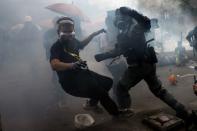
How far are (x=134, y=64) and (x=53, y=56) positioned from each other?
163 cm

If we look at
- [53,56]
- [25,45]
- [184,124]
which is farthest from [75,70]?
[25,45]

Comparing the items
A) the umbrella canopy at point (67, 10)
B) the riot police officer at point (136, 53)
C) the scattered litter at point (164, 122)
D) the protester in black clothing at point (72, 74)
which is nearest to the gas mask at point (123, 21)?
the riot police officer at point (136, 53)

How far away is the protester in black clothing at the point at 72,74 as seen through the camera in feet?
18.9

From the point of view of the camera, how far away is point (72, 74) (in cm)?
581

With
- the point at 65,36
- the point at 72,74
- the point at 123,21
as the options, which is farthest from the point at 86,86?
the point at 123,21

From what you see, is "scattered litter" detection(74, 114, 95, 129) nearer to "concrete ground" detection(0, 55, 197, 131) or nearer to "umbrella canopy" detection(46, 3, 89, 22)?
"concrete ground" detection(0, 55, 197, 131)

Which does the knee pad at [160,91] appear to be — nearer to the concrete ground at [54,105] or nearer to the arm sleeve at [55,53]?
the concrete ground at [54,105]

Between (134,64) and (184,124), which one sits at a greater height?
(134,64)

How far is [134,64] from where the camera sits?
6.27 m

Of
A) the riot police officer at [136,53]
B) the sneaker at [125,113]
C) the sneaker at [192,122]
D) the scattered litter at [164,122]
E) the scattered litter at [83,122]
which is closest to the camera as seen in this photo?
the sneaker at [192,122]

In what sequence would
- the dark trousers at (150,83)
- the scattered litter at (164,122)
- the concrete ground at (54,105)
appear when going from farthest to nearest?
the concrete ground at (54,105)
the dark trousers at (150,83)
the scattered litter at (164,122)

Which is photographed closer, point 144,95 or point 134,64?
point 134,64

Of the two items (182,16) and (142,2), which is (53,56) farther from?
(142,2)

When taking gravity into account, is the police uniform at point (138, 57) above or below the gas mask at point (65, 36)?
below
